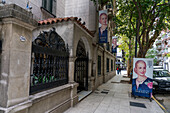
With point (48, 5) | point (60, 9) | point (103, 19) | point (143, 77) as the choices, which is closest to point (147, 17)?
point (103, 19)

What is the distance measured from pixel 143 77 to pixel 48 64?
6.04 meters

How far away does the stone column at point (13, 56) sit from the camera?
97.7 inches

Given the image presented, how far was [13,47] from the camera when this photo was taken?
2576mm

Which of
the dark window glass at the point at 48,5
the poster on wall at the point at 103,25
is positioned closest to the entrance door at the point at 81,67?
the poster on wall at the point at 103,25

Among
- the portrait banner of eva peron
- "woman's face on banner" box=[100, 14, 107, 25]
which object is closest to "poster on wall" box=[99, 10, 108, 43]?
"woman's face on banner" box=[100, 14, 107, 25]

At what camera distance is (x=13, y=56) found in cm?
257

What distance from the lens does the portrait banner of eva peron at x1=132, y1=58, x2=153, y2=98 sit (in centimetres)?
689

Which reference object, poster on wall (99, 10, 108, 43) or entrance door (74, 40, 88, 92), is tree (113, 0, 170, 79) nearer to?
poster on wall (99, 10, 108, 43)

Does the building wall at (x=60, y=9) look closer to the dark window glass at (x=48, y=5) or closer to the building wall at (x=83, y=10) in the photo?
the building wall at (x=83, y=10)

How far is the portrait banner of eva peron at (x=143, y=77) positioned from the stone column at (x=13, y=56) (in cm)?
668

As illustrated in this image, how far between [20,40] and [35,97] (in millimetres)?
1719

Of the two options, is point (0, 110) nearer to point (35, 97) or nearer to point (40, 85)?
point (35, 97)

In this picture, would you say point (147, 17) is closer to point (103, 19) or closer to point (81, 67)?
point (103, 19)

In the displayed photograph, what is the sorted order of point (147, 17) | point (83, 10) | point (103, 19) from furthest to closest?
point (83, 10) → point (103, 19) → point (147, 17)
